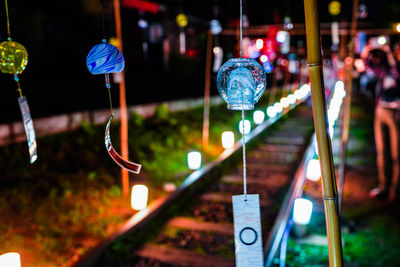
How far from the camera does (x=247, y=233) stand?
1843 millimetres

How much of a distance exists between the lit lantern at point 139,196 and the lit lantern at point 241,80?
4.74 metres

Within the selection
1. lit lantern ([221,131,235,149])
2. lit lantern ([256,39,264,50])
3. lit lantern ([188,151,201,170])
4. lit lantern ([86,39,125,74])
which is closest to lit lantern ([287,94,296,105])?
lit lantern ([256,39,264,50])

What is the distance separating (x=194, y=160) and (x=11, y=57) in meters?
6.94

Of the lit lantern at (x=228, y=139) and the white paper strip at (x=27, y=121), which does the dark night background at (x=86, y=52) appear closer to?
the lit lantern at (x=228, y=139)

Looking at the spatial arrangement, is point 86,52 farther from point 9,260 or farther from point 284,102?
point 9,260

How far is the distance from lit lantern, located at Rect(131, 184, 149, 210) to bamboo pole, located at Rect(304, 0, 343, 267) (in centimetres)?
495

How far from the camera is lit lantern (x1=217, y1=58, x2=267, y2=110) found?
188cm

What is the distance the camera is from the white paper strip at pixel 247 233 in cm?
181

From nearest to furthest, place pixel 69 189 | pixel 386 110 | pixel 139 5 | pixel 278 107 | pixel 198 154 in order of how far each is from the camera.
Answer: pixel 386 110 < pixel 69 189 < pixel 198 154 < pixel 139 5 < pixel 278 107

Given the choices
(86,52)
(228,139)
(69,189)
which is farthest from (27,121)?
(86,52)

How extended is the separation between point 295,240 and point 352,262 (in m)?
1.08

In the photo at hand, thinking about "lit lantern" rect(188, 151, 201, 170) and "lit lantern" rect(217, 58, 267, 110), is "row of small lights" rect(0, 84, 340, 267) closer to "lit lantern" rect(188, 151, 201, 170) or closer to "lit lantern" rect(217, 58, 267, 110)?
"lit lantern" rect(188, 151, 201, 170)

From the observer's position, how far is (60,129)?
28.9 ft

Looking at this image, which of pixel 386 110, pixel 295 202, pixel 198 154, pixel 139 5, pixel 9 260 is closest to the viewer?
pixel 9 260
